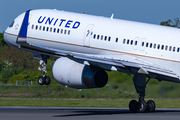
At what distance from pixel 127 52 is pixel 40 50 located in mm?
7774

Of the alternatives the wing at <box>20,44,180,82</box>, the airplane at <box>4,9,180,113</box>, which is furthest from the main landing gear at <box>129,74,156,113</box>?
the wing at <box>20,44,180,82</box>

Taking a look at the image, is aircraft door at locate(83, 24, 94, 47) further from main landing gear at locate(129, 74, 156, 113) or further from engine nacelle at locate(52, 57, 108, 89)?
main landing gear at locate(129, 74, 156, 113)

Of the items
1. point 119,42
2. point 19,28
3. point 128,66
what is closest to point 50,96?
point 19,28

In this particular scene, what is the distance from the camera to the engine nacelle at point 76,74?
31.3 metres

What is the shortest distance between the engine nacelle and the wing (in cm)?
112

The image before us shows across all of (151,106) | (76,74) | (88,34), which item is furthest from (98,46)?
(151,106)

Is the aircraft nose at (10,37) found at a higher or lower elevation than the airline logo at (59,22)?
→ lower

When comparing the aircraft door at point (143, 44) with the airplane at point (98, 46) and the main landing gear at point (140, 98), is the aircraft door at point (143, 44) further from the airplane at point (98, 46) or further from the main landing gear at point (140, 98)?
the main landing gear at point (140, 98)

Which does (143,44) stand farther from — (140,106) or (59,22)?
(59,22)

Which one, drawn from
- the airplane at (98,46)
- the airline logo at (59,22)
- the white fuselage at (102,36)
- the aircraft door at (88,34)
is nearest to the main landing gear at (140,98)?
the airplane at (98,46)

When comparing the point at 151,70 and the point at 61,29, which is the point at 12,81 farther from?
the point at 151,70

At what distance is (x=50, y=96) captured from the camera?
207 feet

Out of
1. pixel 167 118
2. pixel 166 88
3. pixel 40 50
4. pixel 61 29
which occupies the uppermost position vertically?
pixel 61 29

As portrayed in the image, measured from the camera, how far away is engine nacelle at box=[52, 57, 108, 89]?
31.3 metres
